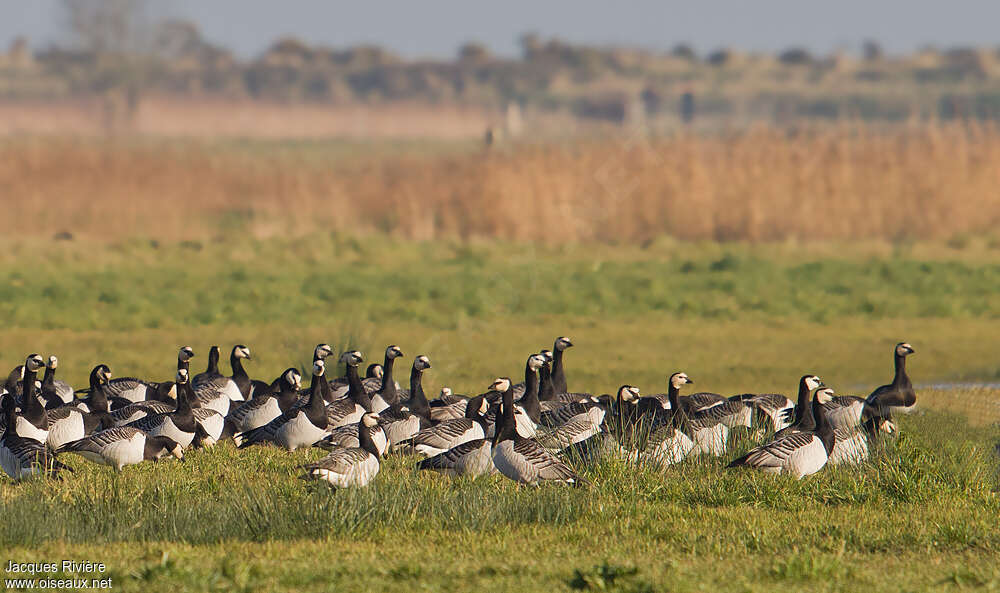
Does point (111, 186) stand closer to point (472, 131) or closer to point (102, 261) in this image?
point (102, 261)

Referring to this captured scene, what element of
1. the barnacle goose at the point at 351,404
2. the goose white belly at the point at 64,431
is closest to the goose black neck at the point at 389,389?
the barnacle goose at the point at 351,404

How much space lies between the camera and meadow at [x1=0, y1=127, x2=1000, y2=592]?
1030 centimetres

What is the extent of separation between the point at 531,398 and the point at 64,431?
504 cm

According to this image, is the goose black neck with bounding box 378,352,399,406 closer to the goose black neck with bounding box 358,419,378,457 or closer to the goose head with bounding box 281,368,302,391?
the goose head with bounding box 281,368,302,391

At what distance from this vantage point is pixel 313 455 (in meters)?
14.6

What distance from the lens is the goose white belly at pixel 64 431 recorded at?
49.5ft

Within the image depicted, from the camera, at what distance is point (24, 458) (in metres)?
12.8

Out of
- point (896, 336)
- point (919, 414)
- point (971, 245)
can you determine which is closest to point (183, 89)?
point (971, 245)

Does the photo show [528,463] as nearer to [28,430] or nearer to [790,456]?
[790,456]

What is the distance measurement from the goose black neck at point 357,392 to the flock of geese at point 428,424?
1 centimetres

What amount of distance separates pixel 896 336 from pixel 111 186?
2011cm

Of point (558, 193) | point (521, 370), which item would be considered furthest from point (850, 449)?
point (558, 193)

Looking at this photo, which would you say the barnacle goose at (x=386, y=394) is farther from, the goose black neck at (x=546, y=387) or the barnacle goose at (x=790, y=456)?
the barnacle goose at (x=790, y=456)

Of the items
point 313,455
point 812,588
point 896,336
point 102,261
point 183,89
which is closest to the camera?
point 812,588
